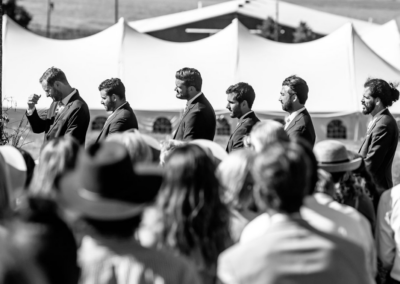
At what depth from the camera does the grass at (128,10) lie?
54.4m

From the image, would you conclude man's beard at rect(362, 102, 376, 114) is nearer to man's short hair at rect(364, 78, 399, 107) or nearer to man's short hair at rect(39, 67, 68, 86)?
man's short hair at rect(364, 78, 399, 107)

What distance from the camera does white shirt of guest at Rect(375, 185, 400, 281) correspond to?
3.67 meters

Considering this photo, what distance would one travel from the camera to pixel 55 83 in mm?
6254

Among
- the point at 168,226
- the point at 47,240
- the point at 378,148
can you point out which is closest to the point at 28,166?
the point at 168,226

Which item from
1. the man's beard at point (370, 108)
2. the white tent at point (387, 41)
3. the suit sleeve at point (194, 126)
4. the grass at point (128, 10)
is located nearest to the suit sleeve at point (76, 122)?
the suit sleeve at point (194, 126)

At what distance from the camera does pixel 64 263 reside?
185 centimetres

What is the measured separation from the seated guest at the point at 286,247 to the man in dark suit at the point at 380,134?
3.28 meters

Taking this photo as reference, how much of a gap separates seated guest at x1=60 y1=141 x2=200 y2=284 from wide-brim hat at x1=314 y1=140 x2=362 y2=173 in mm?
1559

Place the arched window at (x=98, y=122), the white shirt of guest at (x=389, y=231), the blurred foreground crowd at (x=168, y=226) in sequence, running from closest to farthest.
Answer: the blurred foreground crowd at (x=168, y=226) → the white shirt of guest at (x=389, y=231) → the arched window at (x=98, y=122)

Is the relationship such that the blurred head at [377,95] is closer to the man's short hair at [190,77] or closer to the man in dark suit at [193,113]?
the man in dark suit at [193,113]

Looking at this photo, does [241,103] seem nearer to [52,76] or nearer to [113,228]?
[52,76]

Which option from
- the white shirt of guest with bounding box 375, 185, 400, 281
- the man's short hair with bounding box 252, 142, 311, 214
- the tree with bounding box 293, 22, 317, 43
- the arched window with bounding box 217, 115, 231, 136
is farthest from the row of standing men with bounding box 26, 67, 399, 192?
the tree with bounding box 293, 22, 317, 43

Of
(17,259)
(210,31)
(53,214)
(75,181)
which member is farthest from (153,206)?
(210,31)

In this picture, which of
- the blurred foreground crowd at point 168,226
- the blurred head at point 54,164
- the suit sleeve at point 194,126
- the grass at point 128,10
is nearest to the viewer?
the blurred foreground crowd at point 168,226
